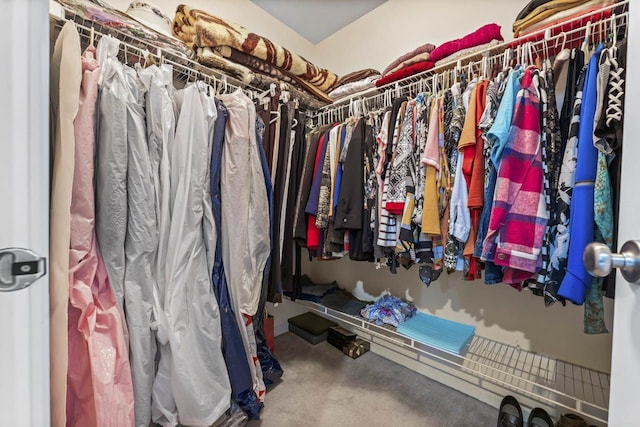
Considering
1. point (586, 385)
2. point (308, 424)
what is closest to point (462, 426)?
point (586, 385)

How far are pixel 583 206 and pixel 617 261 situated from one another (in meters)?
0.48

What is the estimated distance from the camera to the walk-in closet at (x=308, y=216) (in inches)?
15.2

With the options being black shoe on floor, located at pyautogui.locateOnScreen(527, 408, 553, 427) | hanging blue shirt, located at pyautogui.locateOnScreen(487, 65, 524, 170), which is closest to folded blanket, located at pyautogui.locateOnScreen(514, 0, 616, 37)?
hanging blue shirt, located at pyautogui.locateOnScreen(487, 65, 524, 170)

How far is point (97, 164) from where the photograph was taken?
0.83m

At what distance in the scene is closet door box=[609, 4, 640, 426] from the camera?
0.36 meters

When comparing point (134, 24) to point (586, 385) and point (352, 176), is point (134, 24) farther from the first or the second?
point (586, 385)

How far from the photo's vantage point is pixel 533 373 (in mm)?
1087

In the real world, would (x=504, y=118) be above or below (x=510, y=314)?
above

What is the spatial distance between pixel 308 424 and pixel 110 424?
2.55 feet

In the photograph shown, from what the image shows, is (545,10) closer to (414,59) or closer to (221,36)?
(414,59)

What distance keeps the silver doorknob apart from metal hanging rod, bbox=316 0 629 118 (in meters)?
0.88

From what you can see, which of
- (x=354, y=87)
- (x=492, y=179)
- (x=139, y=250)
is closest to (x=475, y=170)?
(x=492, y=179)

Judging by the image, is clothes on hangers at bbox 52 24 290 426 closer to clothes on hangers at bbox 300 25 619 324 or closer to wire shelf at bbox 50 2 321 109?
wire shelf at bbox 50 2 321 109
